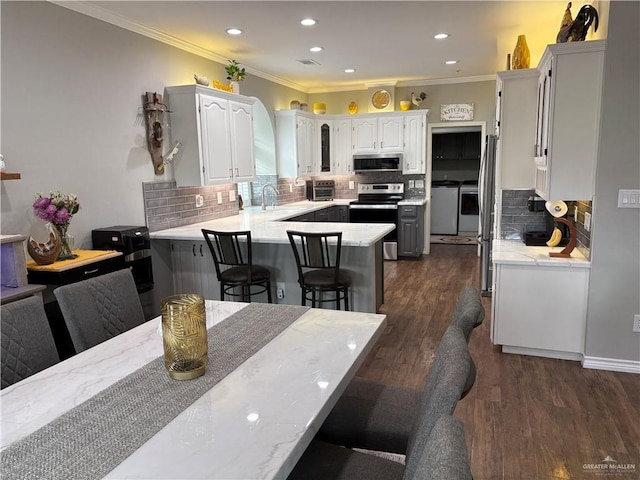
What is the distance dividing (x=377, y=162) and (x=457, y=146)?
2.85 m

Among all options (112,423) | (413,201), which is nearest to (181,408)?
(112,423)

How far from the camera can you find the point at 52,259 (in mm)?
2947

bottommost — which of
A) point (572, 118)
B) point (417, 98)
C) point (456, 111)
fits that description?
point (572, 118)

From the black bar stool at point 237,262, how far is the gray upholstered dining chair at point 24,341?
185 centimetres

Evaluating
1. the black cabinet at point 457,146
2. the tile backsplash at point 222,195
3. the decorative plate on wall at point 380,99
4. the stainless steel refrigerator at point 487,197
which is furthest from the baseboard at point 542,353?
the black cabinet at point 457,146

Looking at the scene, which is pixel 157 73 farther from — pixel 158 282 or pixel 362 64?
pixel 362 64

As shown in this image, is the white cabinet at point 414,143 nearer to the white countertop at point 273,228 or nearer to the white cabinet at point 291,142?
the white cabinet at point 291,142

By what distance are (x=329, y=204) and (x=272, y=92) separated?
5.78 feet

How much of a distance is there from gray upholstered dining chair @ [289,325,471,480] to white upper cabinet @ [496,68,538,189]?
9.17 feet

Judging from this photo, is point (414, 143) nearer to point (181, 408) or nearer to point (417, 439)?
point (417, 439)

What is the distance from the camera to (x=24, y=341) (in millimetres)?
1746

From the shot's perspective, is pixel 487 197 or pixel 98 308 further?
pixel 487 197

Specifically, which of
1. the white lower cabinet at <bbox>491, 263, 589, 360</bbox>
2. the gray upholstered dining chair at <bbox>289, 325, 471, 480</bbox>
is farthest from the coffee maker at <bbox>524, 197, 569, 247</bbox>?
the gray upholstered dining chair at <bbox>289, 325, 471, 480</bbox>

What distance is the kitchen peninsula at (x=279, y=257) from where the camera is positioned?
3770mm
